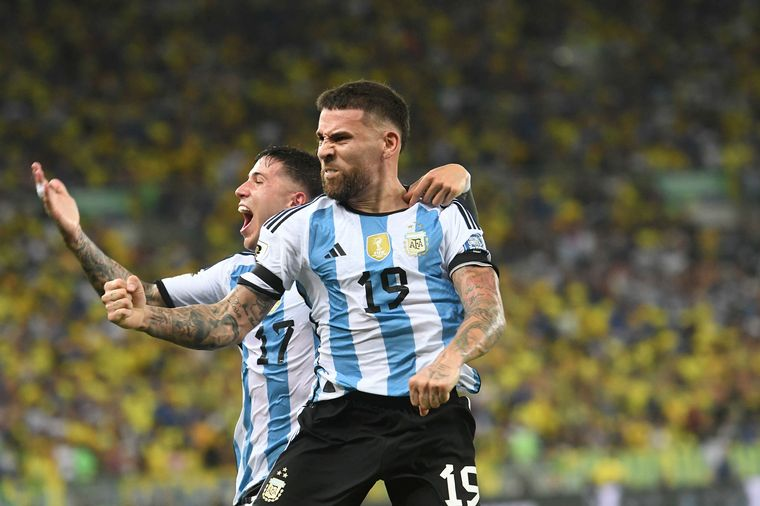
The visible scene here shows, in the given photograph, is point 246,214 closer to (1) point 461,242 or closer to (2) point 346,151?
(2) point 346,151

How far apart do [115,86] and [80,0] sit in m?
2.69

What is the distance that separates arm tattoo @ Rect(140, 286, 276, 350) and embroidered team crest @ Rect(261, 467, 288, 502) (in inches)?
18.5

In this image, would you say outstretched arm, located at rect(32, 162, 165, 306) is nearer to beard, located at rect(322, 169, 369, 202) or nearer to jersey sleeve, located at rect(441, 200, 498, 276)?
beard, located at rect(322, 169, 369, 202)

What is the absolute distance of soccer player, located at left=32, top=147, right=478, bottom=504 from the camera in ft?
14.1

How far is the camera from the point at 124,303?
12.3ft

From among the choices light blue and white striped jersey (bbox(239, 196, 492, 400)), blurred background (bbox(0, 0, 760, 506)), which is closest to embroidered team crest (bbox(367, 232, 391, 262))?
light blue and white striped jersey (bbox(239, 196, 492, 400))

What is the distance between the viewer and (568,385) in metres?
14.8

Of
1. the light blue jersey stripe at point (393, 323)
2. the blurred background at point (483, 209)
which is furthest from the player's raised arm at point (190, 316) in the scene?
the blurred background at point (483, 209)

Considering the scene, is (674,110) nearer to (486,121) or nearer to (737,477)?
(486,121)

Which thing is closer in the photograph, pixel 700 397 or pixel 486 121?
pixel 700 397

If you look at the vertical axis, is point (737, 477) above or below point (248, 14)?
below

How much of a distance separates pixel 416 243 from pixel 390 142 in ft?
1.35

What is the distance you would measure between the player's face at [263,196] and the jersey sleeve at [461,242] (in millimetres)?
1113

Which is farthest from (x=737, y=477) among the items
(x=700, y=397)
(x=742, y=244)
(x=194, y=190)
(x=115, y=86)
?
(x=115, y=86)
